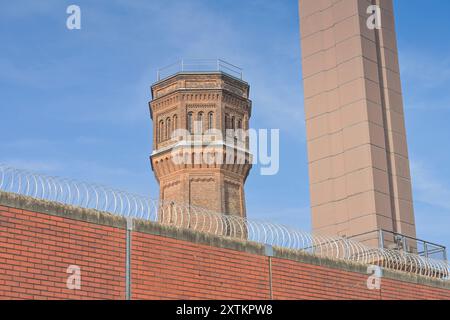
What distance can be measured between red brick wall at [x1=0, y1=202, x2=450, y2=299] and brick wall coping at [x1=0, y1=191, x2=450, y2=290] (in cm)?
8

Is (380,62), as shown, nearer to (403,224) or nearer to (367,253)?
(403,224)

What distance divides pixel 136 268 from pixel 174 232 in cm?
100

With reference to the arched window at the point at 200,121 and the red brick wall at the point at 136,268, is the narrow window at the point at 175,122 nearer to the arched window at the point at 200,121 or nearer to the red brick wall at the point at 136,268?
the arched window at the point at 200,121

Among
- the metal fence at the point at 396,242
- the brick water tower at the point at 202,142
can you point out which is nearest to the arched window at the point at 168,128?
the brick water tower at the point at 202,142

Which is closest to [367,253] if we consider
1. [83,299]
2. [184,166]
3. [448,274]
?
[448,274]

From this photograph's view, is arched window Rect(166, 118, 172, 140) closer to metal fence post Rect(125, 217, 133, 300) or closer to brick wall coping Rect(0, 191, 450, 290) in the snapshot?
brick wall coping Rect(0, 191, 450, 290)

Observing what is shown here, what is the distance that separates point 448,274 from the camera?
17719 mm

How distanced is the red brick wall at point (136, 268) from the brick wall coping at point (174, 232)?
77mm

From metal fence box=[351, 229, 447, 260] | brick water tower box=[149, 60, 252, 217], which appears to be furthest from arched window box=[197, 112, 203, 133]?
metal fence box=[351, 229, 447, 260]

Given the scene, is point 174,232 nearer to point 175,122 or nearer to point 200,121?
point 200,121

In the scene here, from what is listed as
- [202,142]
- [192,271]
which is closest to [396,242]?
[192,271]

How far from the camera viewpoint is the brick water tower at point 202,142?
4184 centimetres

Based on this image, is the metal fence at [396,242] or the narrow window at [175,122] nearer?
the metal fence at [396,242]

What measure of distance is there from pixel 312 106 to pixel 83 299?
1414 centimetres
